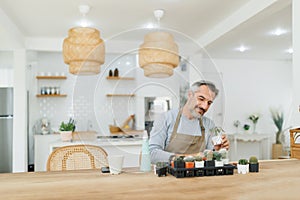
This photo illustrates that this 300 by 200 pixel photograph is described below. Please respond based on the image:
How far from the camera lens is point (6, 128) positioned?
5277mm

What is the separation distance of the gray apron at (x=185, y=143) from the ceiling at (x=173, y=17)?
2012 mm

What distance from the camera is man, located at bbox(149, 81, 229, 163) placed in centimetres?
167

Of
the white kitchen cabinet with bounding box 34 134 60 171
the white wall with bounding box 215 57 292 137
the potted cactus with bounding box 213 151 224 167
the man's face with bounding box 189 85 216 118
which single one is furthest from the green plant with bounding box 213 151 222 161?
the white wall with bounding box 215 57 292 137

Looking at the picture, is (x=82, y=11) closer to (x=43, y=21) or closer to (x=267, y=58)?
(x=43, y=21)

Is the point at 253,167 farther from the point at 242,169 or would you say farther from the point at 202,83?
the point at 202,83

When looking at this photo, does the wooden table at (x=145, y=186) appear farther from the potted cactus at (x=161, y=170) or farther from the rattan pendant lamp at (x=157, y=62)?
the rattan pendant lamp at (x=157, y=62)

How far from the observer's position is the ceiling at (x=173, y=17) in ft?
11.8

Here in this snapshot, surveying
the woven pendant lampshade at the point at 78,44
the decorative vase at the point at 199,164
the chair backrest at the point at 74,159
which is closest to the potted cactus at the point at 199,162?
the decorative vase at the point at 199,164

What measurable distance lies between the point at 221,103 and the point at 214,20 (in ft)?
9.30

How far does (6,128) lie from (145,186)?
15.1 ft

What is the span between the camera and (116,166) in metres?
1.57

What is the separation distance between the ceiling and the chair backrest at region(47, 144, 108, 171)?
2047 mm

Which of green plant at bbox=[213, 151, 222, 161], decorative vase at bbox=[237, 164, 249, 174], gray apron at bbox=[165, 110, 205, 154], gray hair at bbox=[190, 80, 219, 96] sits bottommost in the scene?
decorative vase at bbox=[237, 164, 249, 174]

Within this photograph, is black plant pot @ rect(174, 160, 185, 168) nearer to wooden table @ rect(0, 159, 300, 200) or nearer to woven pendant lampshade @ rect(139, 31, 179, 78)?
wooden table @ rect(0, 159, 300, 200)
